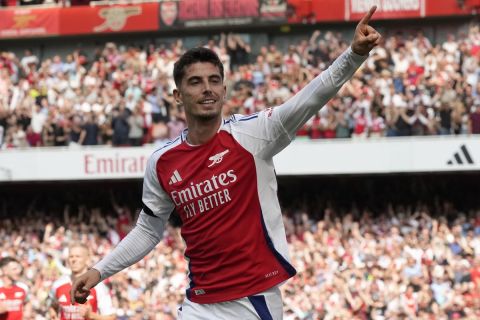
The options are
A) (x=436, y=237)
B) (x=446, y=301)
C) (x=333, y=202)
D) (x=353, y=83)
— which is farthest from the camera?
(x=333, y=202)

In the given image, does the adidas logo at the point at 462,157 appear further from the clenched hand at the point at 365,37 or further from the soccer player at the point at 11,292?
the clenched hand at the point at 365,37

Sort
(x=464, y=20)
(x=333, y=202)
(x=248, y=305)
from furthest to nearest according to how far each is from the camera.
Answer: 1. (x=464, y=20)
2. (x=333, y=202)
3. (x=248, y=305)

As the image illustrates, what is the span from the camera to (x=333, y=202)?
2261 cm

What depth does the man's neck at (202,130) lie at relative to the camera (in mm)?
5691

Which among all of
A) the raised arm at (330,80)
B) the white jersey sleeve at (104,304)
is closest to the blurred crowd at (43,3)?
the white jersey sleeve at (104,304)

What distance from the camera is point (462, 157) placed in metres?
21.1

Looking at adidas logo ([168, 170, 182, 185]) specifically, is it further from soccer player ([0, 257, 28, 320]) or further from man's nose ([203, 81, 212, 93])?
soccer player ([0, 257, 28, 320])

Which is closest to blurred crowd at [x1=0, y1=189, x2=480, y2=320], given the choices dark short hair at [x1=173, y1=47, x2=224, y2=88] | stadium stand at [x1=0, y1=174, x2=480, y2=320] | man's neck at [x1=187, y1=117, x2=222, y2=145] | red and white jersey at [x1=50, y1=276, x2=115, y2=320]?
stadium stand at [x1=0, y1=174, x2=480, y2=320]

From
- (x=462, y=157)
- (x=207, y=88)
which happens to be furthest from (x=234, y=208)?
(x=462, y=157)

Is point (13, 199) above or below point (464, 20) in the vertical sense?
below

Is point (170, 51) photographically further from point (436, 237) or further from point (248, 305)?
point (248, 305)

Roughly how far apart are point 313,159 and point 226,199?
1685 cm

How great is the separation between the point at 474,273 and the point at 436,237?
1.74 meters

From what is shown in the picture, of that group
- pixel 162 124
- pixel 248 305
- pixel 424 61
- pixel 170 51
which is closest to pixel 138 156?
pixel 162 124
